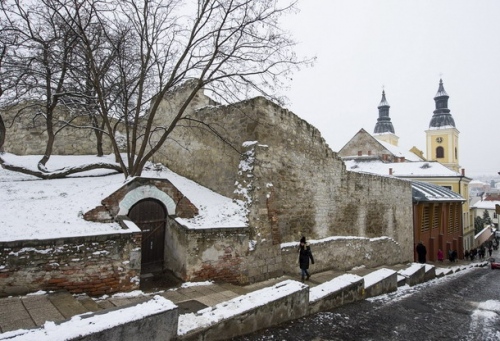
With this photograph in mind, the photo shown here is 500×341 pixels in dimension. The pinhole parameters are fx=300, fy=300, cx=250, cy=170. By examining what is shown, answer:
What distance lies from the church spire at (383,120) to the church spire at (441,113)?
6.95 metres

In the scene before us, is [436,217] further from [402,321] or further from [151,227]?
[151,227]

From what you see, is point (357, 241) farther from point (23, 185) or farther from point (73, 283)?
point (23, 185)

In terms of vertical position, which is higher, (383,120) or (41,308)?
(383,120)

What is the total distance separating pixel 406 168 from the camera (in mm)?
35156

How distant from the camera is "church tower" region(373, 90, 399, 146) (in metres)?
56.2

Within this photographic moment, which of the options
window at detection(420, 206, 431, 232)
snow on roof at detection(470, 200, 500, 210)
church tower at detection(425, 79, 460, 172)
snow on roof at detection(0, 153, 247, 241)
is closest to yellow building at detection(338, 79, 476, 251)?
church tower at detection(425, 79, 460, 172)

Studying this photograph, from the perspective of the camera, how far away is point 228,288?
652 cm

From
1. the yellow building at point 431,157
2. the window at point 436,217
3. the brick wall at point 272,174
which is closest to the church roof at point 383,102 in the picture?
the yellow building at point 431,157

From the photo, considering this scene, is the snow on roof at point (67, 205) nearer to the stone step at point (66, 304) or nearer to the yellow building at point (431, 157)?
the stone step at point (66, 304)

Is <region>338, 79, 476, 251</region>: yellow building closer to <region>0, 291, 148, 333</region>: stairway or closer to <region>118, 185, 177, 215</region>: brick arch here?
<region>118, 185, 177, 215</region>: brick arch

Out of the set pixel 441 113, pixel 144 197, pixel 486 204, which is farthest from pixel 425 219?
pixel 486 204

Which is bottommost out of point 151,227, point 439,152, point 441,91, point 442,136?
point 151,227

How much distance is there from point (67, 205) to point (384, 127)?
59.8m

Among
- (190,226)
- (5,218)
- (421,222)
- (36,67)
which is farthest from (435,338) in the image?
(421,222)
